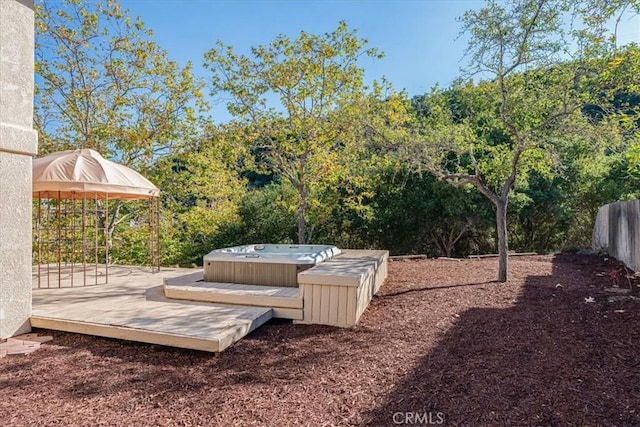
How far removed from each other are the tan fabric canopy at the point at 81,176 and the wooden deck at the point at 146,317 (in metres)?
1.61

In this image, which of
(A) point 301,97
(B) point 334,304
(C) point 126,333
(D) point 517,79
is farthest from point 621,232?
(C) point 126,333

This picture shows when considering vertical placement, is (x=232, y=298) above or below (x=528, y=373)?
above

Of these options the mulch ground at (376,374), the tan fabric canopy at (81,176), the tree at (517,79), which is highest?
the tree at (517,79)

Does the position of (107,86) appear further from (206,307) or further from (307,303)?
(307,303)

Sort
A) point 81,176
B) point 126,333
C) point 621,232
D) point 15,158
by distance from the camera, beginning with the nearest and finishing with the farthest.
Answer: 1. point 126,333
2. point 15,158
3. point 81,176
4. point 621,232

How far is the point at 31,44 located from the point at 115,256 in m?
8.07

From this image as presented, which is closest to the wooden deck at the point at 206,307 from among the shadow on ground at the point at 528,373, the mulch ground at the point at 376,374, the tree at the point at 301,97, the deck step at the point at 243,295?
the deck step at the point at 243,295

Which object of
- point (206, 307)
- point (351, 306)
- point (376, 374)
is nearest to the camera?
point (376, 374)

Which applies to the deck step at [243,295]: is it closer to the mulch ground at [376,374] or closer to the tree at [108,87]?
the mulch ground at [376,374]

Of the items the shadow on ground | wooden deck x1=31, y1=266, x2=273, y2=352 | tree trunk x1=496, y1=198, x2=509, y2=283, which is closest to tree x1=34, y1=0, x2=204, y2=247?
wooden deck x1=31, y1=266, x2=273, y2=352

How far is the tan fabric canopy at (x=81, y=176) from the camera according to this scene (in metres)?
5.66

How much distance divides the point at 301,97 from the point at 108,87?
5351 millimetres

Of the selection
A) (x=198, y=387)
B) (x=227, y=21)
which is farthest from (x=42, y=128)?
(x=198, y=387)

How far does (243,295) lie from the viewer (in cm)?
480
